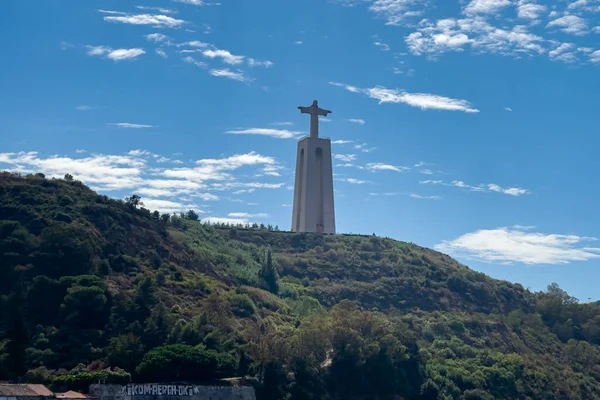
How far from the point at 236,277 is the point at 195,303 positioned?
41.7 ft

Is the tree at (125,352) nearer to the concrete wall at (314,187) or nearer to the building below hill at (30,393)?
the building below hill at (30,393)

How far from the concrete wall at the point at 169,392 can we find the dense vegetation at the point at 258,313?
4.07 feet

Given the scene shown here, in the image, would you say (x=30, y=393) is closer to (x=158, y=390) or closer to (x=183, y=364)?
(x=158, y=390)

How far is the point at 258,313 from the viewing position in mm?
68500

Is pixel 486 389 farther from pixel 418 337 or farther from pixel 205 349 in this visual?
pixel 205 349

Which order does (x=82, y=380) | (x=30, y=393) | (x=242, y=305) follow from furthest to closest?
(x=242, y=305) < (x=82, y=380) < (x=30, y=393)

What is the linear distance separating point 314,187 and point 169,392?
46942 millimetres

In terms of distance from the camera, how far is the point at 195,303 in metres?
64.6

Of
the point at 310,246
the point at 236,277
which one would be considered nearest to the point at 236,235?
the point at 310,246

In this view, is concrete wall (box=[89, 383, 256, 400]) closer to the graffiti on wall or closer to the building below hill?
the graffiti on wall

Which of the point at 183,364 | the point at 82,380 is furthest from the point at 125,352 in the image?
the point at 82,380

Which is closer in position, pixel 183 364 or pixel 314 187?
pixel 183 364

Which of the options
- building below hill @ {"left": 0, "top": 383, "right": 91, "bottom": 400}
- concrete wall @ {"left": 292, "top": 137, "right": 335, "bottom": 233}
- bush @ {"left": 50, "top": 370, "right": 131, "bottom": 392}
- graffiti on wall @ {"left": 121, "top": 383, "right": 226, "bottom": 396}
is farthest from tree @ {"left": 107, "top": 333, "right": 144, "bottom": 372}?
concrete wall @ {"left": 292, "top": 137, "right": 335, "bottom": 233}

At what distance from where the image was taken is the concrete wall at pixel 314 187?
94000 millimetres
